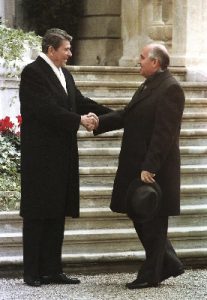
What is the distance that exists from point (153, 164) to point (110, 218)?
1341 mm

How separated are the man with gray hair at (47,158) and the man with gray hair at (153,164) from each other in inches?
14.9

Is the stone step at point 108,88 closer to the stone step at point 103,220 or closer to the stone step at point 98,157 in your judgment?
the stone step at point 98,157

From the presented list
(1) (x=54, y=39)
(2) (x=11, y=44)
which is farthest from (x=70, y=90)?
(2) (x=11, y=44)

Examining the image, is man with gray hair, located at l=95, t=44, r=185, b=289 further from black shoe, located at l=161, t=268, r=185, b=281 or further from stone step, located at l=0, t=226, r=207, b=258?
stone step, located at l=0, t=226, r=207, b=258

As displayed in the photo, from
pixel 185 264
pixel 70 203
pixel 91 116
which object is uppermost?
pixel 91 116

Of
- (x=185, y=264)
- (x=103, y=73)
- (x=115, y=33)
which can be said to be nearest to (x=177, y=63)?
(x=103, y=73)

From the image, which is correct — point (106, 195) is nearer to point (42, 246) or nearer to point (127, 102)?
point (42, 246)

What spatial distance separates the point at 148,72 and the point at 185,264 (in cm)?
178

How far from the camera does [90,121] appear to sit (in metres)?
7.32

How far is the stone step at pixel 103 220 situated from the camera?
25.8 ft

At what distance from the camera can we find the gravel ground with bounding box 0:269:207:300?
6988mm

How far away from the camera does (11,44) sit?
938 cm

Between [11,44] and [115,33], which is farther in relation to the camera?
[115,33]

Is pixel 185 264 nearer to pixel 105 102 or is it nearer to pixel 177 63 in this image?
pixel 105 102
